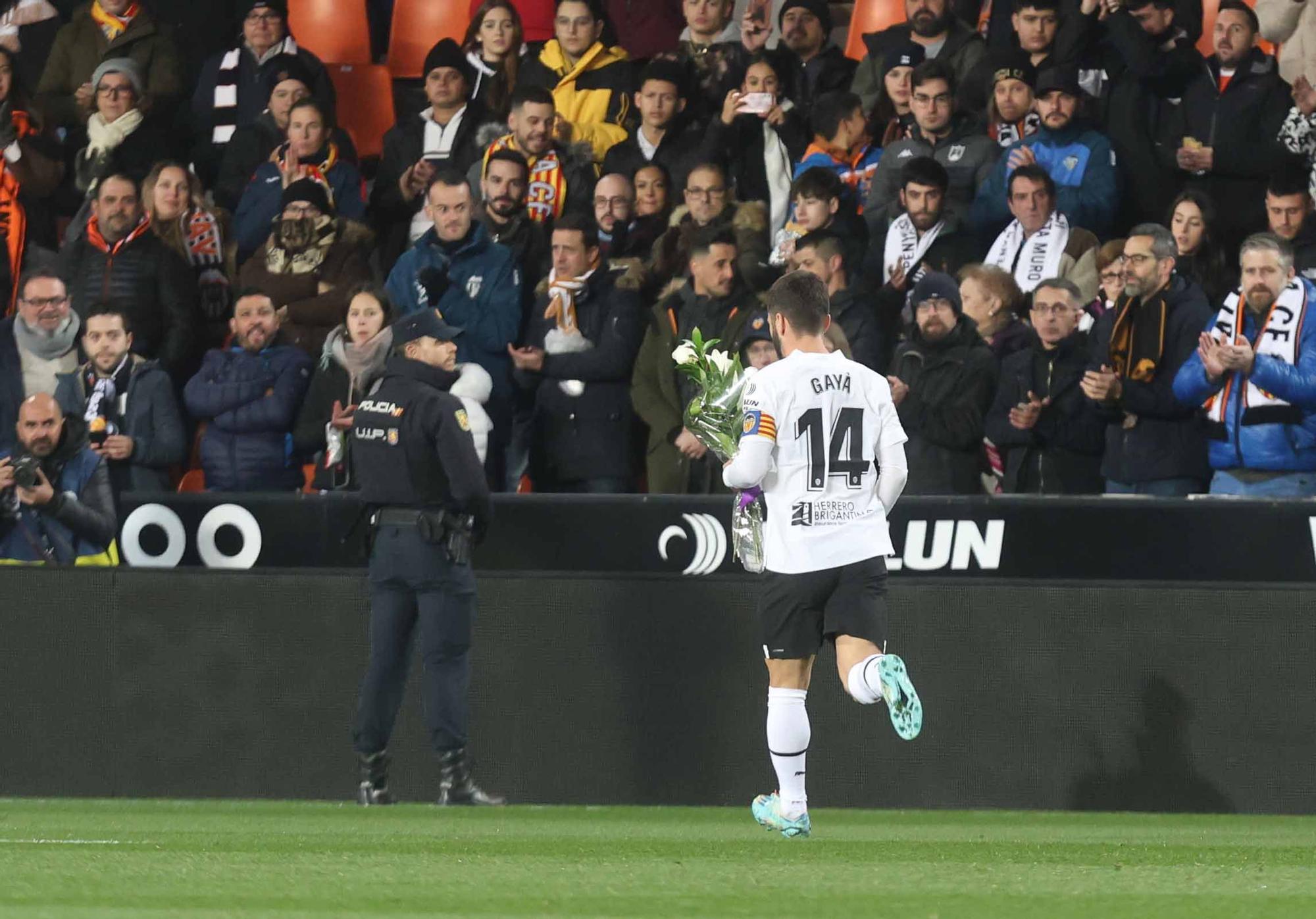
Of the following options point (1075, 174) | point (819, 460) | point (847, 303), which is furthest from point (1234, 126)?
point (819, 460)

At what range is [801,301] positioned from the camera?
26.1 feet

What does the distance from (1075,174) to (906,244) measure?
1.08 metres

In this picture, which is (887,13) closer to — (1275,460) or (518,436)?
(518,436)

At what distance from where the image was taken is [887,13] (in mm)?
15273

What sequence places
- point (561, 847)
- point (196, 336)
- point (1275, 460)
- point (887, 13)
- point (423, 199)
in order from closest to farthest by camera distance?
1. point (561, 847)
2. point (1275, 460)
3. point (196, 336)
4. point (423, 199)
5. point (887, 13)

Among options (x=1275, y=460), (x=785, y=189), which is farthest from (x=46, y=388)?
(x=1275, y=460)

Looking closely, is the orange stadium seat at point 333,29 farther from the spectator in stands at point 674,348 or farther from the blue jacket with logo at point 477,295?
the spectator in stands at point 674,348

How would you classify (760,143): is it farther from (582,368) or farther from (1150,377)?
(1150,377)

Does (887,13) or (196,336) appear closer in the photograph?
(196,336)

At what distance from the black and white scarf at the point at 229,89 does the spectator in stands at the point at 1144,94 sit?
18.8 ft

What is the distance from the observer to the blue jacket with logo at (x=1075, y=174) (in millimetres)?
12617

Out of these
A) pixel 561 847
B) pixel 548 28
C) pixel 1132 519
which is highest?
pixel 548 28

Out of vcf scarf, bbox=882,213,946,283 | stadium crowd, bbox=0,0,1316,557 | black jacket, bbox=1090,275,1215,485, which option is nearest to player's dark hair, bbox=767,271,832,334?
stadium crowd, bbox=0,0,1316,557

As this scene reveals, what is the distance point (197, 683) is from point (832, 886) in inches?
194
